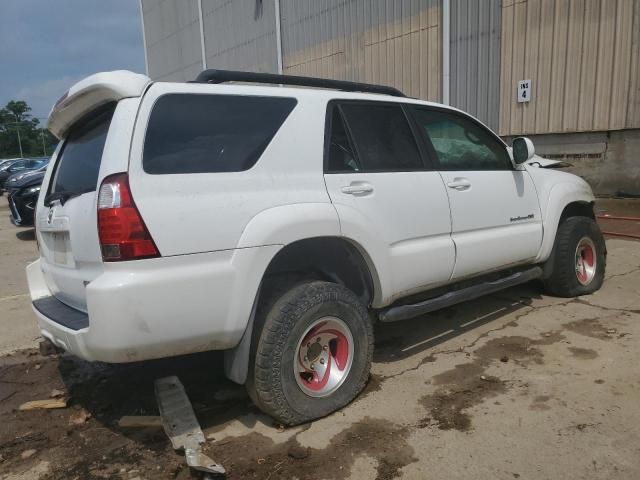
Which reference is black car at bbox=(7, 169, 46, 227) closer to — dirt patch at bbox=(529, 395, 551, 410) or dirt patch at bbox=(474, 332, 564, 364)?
dirt patch at bbox=(474, 332, 564, 364)

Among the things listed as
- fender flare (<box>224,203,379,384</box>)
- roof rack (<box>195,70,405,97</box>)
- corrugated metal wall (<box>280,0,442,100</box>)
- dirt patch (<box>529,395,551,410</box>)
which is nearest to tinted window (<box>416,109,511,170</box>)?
roof rack (<box>195,70,405,97</box>)

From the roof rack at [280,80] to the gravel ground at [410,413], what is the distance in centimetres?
199

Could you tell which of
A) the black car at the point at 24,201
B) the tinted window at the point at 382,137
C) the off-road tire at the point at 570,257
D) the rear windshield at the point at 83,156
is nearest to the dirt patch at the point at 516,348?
the off-road tire at the point at 570,257

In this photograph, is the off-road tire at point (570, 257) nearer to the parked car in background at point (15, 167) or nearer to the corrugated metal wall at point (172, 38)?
the corrugated metal wall at point (172, 38)

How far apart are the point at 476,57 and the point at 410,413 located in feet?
38.4

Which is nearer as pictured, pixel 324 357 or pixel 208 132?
pixel 208 132

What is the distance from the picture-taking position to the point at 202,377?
3703mm

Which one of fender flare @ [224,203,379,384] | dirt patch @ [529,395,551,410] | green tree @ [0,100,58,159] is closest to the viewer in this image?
fender flare @ [224,203,379,384]

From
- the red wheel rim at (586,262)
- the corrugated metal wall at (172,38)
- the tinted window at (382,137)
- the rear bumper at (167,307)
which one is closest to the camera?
the rear bumper at (167,307)

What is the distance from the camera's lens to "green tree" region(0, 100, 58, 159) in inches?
2872

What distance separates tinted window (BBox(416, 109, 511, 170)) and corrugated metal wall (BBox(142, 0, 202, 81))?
903 inches

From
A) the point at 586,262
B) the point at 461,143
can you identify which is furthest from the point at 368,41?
the point at 461,143

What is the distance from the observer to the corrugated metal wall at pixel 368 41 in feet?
45.9

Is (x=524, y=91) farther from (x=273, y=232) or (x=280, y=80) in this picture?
(x=273, y=232)
